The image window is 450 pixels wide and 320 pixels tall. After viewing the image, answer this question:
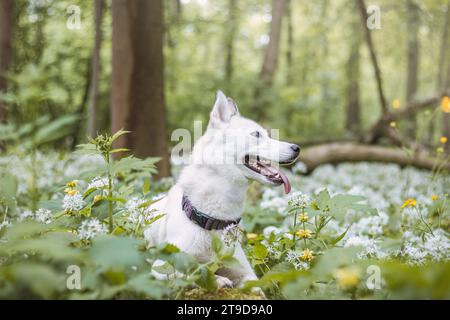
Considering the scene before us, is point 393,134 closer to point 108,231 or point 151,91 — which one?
point 151,91

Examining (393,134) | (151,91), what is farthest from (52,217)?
(393,134)

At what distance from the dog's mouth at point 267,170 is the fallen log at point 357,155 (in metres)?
5.87

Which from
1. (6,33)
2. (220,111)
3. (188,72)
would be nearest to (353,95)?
(188,72)

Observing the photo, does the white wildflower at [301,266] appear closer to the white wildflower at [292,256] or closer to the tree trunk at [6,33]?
the white wildflower at [292,256]

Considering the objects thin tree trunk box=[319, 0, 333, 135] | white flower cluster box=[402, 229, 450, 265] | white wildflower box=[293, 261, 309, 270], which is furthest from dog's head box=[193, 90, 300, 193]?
thin tree trunk box=[319, 0, 333, 135]

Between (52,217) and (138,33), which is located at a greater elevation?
(138,33)

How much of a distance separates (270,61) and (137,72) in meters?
9.25

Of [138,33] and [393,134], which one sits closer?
[138,33]

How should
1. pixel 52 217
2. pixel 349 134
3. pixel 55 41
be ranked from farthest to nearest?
pixel 349 134
pixel 55 41
pixel 52 217

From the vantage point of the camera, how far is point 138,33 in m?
6.05

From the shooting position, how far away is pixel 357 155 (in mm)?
10031

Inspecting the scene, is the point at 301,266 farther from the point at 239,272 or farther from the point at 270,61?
the point at 270,61

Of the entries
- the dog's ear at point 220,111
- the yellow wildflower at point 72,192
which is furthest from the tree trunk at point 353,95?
the yellow wildflower at point 72,192

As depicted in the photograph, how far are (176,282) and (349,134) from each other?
15920 millimetres
